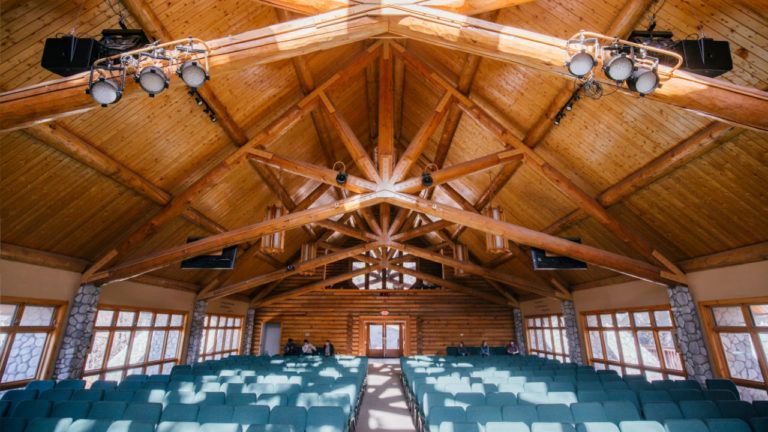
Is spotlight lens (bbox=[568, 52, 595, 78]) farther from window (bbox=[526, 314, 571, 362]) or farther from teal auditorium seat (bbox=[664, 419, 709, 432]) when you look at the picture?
window (bbox=[526, 314, 571, 362])

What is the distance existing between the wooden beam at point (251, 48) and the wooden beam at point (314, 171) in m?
3.40

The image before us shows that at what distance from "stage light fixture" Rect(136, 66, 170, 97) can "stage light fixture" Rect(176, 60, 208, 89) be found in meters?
0.14

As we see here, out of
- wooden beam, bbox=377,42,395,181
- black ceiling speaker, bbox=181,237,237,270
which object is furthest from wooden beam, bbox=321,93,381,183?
black ceiling speaker, bbox=181,237,237,270

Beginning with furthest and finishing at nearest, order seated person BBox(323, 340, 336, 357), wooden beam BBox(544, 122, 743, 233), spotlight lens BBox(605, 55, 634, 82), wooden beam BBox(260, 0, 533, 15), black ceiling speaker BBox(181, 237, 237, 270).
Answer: seated person BBox(323, 340, 336, 357), black ceiling speaker BBox(181, 237, 237, 270), wooden beam BBox(544, 122, 743, 233), wooden beam BBox(260, 0, 533, 15), spotlight lens BBox(605, 55, 634, 82)

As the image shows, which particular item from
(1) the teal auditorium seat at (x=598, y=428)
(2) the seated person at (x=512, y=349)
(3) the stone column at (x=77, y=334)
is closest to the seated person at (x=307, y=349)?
(2) the seated person at (x=512, y=349)

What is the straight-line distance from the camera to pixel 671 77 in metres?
3.13

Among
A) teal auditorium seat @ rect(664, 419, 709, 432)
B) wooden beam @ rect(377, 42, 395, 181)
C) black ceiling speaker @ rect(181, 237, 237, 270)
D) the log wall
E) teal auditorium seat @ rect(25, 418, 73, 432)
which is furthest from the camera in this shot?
the log wall

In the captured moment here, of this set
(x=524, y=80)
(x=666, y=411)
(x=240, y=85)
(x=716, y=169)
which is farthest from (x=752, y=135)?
(x=240, y=85)

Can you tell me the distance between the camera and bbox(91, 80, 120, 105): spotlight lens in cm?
304

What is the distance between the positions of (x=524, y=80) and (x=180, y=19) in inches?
220

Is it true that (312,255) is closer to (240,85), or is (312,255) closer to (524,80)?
(240,85)

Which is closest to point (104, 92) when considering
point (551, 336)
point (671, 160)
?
point (671, 160)

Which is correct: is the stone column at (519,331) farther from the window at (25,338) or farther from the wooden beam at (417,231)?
the window at (25,338)

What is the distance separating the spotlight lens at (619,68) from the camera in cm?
294
